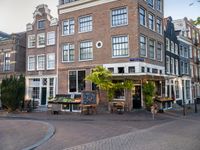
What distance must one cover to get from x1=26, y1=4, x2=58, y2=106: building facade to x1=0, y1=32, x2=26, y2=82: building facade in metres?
2.43

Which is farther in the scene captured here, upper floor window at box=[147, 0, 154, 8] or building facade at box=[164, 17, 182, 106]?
building facade at box=[164, 17, 182, 106]

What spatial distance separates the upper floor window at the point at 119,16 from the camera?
71.4 feet

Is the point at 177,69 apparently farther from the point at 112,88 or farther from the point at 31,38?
the point at 31,38

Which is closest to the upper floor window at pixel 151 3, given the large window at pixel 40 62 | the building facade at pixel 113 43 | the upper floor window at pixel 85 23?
the building facade at pixel 113 43

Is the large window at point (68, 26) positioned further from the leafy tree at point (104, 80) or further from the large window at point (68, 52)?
the leafy tree at point (104, 80)

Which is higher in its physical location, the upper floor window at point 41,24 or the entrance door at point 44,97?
the upper floor window at point 41,24

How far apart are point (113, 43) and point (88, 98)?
21.6 ft

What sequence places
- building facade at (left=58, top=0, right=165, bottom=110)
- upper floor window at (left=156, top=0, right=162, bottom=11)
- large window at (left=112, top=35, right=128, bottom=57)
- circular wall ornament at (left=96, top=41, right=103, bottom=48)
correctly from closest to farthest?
1. building facade at (left=58, top=0, right=165, bottom=110)
2. large window at (left=112, top=35, right=128, bottom=57)
3. circular wall ornament at (left=96, top=41, right=103, bottom=48)
4. upper floor window at (left=156, top=0, right=162, bottom=11)

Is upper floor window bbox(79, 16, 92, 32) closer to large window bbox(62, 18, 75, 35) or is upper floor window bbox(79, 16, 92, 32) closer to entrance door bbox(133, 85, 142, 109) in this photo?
large window bbox(62, 18, 75, 35)

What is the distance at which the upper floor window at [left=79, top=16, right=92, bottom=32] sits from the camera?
78.6ft

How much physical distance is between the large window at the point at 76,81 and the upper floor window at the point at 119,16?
260 inches

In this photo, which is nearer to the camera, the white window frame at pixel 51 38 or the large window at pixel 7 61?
the white window frame at pixel 51 38

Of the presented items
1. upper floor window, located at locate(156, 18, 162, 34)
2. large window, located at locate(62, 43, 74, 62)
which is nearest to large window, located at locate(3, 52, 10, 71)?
large window, located at locate(62, 43, 74, 62)

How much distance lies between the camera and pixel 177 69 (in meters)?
30.3
